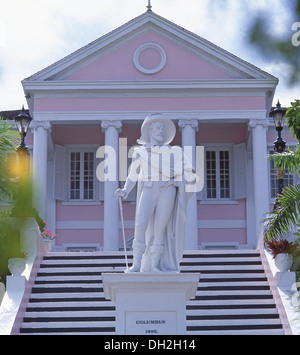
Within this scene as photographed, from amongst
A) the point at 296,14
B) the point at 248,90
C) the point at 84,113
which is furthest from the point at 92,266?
the point at 296,14

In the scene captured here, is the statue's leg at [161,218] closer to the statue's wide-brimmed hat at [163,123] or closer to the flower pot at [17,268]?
the statue's wide-brimmed hat at [163,123]

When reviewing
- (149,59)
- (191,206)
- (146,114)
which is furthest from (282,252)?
(149,59)

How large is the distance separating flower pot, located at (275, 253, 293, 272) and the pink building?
6864 millimetres

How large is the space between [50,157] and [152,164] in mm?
14238

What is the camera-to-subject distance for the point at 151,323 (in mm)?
8375

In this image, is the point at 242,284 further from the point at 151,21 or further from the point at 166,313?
the point at 151,21

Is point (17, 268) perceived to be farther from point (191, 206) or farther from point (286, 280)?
point (191, 206)

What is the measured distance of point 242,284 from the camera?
13.4m

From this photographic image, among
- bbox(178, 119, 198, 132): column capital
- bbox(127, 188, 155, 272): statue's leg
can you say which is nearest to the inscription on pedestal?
bbox(127, 188, 155, 272): statue's leg

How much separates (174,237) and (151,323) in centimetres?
125

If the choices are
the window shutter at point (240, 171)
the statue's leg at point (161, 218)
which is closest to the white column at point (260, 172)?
the window shutter at point (240, 171)

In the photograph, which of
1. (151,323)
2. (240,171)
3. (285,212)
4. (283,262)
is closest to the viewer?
(151,323)

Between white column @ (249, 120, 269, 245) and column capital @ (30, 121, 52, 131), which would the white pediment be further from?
white column @ (249, 120, 269, 245)

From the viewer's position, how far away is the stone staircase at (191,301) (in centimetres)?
1182
